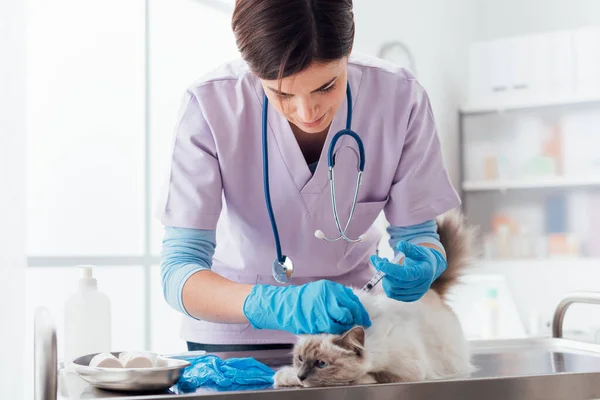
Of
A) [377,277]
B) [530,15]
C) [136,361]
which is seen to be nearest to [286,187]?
[377,277]

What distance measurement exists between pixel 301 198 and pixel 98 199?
1453 mm

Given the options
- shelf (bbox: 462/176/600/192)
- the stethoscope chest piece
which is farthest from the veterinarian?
shelf (bbox: 462/176/600/192)

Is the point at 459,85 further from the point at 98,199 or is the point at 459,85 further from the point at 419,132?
the point at 419,132

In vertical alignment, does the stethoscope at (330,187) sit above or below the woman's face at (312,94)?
below

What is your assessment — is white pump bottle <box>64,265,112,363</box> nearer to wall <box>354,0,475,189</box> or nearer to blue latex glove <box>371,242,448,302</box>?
blue latex glove <box>371,242,448,302</box>

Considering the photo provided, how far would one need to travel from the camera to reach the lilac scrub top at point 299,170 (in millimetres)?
1418

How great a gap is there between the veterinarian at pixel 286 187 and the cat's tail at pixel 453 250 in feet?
0.18

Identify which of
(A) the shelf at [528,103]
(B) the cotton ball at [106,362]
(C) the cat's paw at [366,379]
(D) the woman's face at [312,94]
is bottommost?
(C) the cat's paw at [366,379]

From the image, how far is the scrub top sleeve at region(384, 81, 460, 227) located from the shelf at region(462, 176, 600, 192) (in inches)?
102

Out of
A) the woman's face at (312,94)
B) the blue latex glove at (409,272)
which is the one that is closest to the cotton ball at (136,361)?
the blue latex glove at (409,272)

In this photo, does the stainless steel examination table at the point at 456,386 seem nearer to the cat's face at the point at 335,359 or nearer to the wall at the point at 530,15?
the cat's face at the point at 335,359

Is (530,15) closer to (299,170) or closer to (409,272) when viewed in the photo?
(299,170)

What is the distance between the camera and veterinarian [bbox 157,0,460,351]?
135 centimetres

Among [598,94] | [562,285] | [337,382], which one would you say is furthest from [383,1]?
[337,382]
